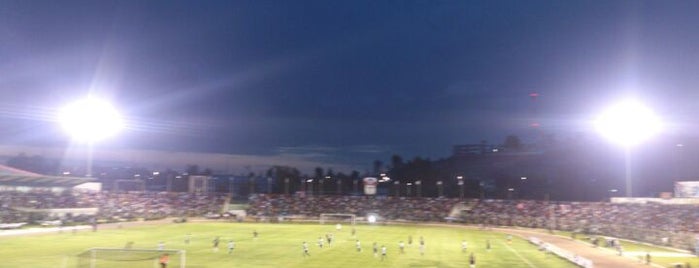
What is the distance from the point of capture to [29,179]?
8456 centimetres

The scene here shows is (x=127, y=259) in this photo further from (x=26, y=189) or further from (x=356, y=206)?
(x=356, y=206)

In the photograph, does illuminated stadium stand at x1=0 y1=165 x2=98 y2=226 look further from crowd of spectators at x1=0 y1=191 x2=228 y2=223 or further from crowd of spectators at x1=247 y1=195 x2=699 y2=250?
crowd of spectators at x1=247 y1=195 x2=699 y2=250

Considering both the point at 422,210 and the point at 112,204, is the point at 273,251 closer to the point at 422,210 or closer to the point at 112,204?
the point at 112,204

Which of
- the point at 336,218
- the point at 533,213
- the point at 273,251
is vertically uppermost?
the point at 533,213

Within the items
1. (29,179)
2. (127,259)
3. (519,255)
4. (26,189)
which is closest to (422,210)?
(519,255)

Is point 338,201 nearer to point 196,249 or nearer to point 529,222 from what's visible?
point 529,222

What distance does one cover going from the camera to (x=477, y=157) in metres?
181

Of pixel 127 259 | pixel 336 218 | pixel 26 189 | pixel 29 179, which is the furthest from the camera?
pixel 336 218

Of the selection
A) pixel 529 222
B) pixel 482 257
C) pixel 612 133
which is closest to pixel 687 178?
pixel 529 222

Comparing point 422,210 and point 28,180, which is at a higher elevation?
point 28,180

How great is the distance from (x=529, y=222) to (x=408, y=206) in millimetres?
25903

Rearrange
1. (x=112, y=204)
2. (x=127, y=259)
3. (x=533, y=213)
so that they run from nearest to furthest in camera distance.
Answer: (x=127, y=259) → (x=533, y=213) → (x=112, y=204)

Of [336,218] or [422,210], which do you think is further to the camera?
[336,218]

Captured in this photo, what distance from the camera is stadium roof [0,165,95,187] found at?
80812 mm
